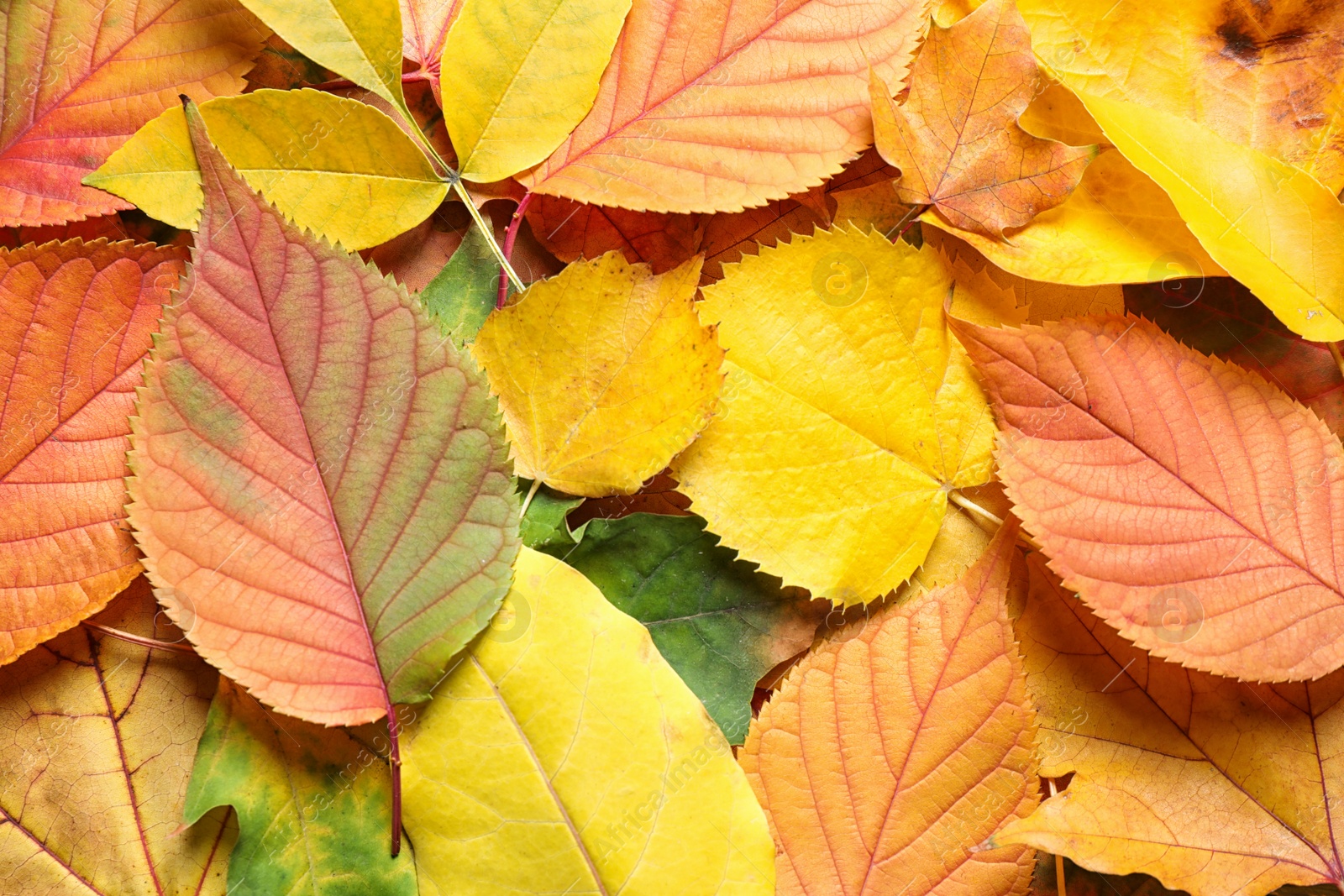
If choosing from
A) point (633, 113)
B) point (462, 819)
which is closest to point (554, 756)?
point (462, 819)

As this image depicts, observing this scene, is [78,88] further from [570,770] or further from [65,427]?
[570,770]

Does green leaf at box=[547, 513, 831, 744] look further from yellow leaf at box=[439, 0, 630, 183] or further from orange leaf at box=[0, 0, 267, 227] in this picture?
orange leaf at box=[0, 0, 267, 227]

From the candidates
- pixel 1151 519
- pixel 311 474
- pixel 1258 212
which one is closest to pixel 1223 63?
pixel 1258 212

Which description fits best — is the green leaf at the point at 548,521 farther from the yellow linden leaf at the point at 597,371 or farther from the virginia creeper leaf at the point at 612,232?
the virginia creeper leaf at the point at 612,232

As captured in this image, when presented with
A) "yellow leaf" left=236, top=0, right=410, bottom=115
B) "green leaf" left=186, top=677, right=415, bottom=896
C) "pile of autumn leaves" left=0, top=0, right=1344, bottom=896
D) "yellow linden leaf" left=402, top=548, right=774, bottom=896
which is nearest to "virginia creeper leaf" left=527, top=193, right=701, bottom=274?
"pile of autumn leaves" left=0, top=0, right=1344, bottom=896

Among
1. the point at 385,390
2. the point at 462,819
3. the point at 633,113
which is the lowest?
the point at 462,819

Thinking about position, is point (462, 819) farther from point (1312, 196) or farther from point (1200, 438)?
point (1312, 196)

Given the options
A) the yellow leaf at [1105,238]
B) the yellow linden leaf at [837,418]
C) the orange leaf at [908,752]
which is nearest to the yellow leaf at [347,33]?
the yellow linden leaf at [837,418]
